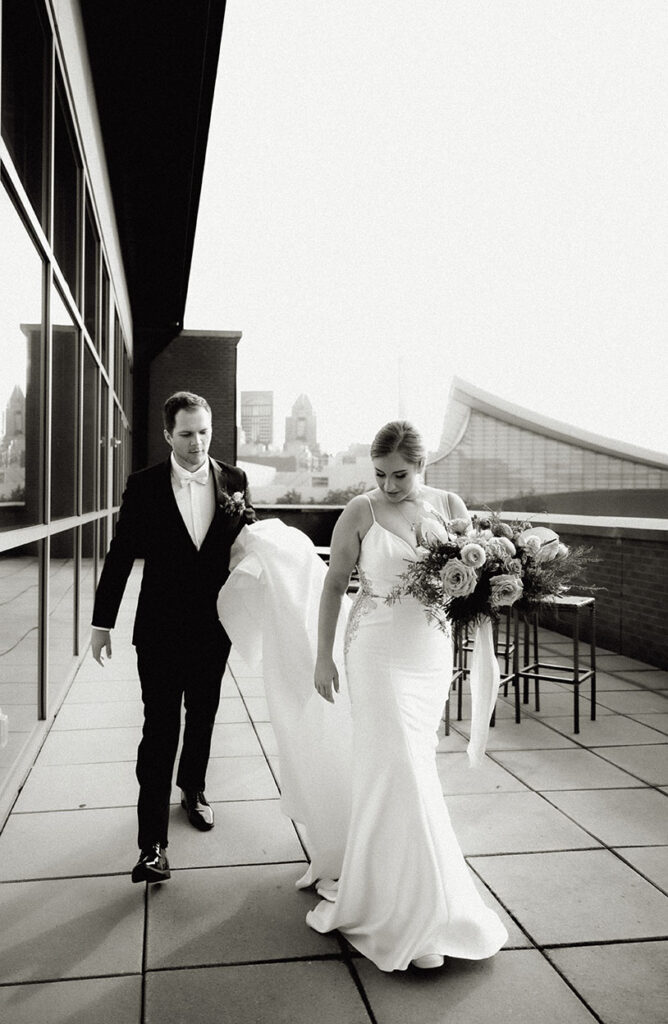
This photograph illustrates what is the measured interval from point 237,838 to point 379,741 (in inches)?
46.9

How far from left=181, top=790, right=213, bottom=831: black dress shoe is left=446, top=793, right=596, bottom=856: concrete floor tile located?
105cm

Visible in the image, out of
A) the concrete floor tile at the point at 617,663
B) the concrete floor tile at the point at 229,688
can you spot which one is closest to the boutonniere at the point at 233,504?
the concrete floor tile at the point at 229,688

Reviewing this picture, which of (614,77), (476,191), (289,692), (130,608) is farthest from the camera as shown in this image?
(476,191)

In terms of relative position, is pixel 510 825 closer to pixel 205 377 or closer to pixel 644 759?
pixel 644 759

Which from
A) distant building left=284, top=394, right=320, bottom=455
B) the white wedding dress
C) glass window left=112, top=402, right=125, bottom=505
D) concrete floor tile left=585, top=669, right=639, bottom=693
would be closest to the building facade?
the white wedding dress

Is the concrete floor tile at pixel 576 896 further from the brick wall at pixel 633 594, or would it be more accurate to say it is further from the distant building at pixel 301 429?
the distant building at pixel 301 429

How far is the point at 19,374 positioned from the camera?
3.86 meters

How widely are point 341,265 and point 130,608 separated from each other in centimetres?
1043

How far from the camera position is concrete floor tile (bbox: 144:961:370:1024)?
216 cm

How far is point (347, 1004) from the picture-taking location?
223cm

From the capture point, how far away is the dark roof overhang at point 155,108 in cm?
569

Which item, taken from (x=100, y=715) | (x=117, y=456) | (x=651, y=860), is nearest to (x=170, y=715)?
(x=651, y=860)

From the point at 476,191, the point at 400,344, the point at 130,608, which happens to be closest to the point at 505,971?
the point at 130,608

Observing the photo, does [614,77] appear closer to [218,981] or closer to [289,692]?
[289,692]
